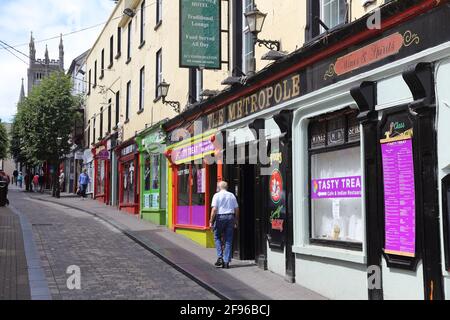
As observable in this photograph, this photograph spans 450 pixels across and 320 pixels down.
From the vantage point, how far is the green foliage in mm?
33562

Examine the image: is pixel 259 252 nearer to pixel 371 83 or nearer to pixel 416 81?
pixel 371 83

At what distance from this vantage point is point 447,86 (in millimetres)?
6090

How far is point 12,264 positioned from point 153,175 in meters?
9.15

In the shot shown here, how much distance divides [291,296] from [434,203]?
9.30 ft

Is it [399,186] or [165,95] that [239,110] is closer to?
[165,95]

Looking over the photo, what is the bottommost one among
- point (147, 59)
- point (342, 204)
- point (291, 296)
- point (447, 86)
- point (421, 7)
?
point (291, 296)

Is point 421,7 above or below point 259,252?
above

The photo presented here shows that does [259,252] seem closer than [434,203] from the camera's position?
No

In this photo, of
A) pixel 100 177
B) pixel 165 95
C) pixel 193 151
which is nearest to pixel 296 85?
pixel 193 151

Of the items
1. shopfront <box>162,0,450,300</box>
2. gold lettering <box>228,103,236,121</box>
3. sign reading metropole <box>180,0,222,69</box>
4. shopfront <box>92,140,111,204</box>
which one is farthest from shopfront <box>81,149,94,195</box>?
shopfront <box>162,0,450,300</box>

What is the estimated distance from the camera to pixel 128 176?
75.7 ft

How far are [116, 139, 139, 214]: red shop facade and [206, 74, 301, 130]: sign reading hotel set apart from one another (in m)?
8.40

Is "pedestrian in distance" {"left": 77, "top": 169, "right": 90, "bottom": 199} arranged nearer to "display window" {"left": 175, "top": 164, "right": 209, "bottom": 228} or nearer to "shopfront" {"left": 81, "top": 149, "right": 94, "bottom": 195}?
"shopfront" {"left": 81, "top": 149, "right": 94, "bottom": 195}
